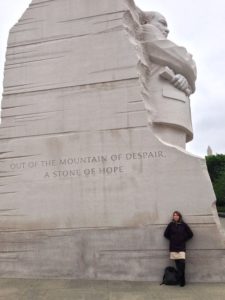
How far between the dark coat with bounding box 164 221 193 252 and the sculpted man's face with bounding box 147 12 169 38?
493 centimetres

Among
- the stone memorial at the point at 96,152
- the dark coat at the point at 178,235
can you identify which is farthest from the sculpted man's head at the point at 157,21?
the dark coat at the point at 178,235

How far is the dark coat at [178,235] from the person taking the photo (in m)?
6.14

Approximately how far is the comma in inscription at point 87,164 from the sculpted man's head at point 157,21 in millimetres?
3706

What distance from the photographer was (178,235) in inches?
244

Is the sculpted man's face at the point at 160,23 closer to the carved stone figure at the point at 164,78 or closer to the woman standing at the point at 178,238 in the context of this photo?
the carved stone figure at the point at 164,78

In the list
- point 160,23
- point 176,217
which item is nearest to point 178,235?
point 176,217

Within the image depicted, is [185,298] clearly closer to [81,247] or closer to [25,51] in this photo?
[81,247]

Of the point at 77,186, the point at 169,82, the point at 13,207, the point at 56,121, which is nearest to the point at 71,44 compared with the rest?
the point at 56,121

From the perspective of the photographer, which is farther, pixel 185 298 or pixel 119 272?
pixel 119 272

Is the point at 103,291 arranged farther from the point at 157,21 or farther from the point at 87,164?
the point at 157,21

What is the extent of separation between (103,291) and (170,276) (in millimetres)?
1148

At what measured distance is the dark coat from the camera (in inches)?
242

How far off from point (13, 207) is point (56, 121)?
1949 millimetres

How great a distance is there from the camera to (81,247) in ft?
22.4
